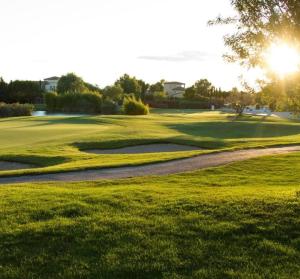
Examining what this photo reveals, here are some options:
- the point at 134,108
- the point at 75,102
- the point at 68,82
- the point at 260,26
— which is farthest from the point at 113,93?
the point at 260,26

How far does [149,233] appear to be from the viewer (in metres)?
8.74

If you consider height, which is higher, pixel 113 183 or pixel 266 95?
pixel 266 95

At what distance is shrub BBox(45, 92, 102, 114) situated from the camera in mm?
92688

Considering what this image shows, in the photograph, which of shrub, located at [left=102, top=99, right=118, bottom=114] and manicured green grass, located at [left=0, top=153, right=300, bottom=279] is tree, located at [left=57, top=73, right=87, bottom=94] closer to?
shrub, located at [left=102, top=99, right=118, bottom=114]

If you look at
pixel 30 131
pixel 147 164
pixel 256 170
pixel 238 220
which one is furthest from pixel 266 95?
pixel 30 131

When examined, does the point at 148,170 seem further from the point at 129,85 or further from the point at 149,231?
the point at 129,85

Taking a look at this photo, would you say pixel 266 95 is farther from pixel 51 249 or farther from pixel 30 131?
pixel 30 131

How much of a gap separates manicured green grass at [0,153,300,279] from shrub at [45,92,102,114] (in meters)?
80.6

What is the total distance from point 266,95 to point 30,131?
1107 inches

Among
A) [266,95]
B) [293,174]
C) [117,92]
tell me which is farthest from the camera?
[117,92]

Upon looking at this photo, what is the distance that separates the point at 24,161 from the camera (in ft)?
72.7

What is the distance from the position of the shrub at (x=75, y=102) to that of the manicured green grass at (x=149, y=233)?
264 feet

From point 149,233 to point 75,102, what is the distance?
87.8 metres

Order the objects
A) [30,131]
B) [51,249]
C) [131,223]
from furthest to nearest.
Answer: [30,131], [131,223], [51,249]
